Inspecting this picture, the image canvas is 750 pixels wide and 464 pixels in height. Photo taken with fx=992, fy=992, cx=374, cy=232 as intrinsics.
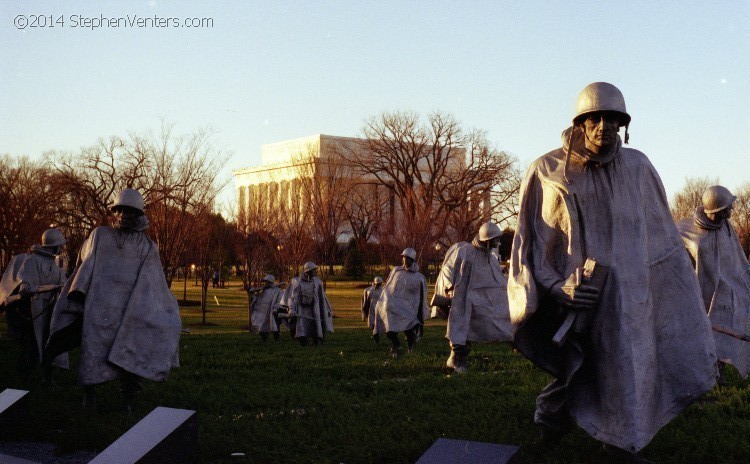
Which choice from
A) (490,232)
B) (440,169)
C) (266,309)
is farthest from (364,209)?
(490,232)

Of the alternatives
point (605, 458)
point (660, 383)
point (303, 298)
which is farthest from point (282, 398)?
point (303, 298)

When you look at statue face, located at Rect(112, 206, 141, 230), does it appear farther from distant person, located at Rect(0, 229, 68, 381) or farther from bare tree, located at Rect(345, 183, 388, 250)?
bare tree, located at Rect(345, 183, 388, 250)

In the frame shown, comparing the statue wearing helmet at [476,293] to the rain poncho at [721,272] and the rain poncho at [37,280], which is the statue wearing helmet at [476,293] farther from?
the rain poncho at [37,280]

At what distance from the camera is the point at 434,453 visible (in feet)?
15.9

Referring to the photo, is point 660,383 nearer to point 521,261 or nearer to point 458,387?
point 521,261

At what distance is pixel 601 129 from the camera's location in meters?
6.00

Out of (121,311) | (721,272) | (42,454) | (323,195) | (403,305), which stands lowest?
(42,454)

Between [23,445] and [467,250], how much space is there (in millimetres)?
8678

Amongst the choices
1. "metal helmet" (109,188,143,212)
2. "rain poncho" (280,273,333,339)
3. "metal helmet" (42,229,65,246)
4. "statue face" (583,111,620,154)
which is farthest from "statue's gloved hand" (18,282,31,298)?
"statue face" (583,111,620,154)

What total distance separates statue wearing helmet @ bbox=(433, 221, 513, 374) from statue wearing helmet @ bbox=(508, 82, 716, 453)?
8.33 meters

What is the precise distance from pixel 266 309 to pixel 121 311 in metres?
14.7

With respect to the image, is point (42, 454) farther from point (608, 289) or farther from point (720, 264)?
point (720, 264)

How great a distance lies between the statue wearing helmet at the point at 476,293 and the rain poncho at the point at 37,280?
5.81m

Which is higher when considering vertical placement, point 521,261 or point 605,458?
point 521,261
